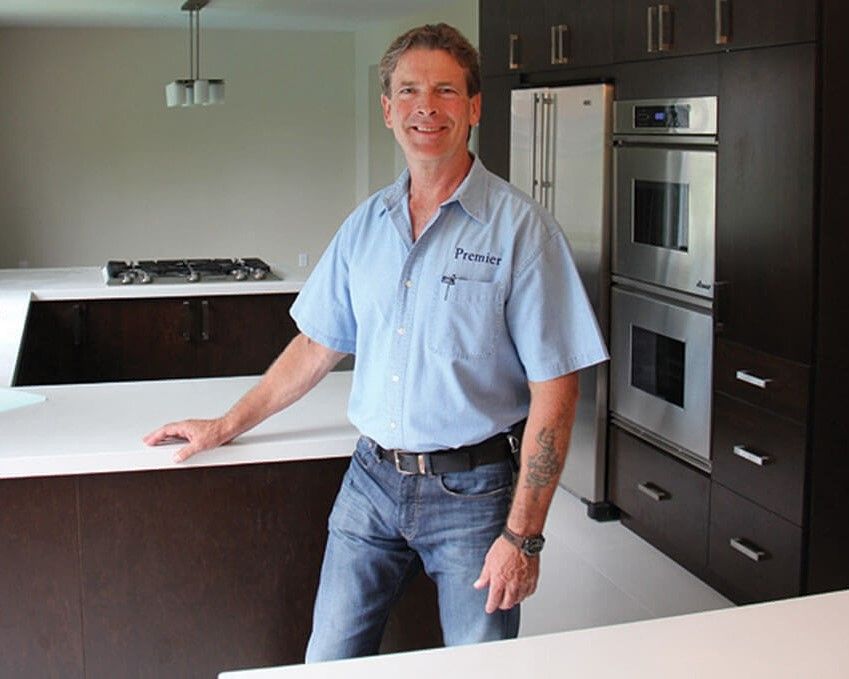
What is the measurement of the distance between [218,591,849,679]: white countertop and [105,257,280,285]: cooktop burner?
3.90 metres

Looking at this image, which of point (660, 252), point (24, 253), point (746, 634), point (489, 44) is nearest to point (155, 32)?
point (24, 253)

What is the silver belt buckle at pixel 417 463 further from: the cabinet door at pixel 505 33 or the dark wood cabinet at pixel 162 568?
the cabinet door at pixel 505 33

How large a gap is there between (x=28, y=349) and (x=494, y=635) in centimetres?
333

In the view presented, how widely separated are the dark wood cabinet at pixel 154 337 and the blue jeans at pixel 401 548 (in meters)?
3.05

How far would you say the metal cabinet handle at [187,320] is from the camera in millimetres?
5066

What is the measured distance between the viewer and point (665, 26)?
157 inches

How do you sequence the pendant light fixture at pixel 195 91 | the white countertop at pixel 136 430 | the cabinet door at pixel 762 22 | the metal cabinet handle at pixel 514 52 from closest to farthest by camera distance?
the white countertop at pixel 136 430 < the cabinet door at pixel 762 22 < the metal cabinet handle at pixel 514 52 < the pendant light fixture at pixel 195 91

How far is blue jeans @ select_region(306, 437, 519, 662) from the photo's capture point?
199 cm

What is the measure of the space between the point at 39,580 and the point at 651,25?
8.95 feet

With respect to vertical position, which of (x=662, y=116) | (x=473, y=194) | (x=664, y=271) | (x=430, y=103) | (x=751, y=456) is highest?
(x=662, y=116)

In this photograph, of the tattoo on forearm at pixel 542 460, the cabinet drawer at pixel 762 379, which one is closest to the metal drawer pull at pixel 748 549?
the cabinet drawer at pixel 762 379

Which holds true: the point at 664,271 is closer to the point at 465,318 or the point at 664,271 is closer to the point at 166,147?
the point at 465,318

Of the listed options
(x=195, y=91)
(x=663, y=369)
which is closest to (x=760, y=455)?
(x=663, y=369)

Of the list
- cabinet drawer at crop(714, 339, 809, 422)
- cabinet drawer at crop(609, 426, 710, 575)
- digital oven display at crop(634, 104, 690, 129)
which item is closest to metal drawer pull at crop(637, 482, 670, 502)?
cabinet drawer at crop(609, 426, 710, 575)
